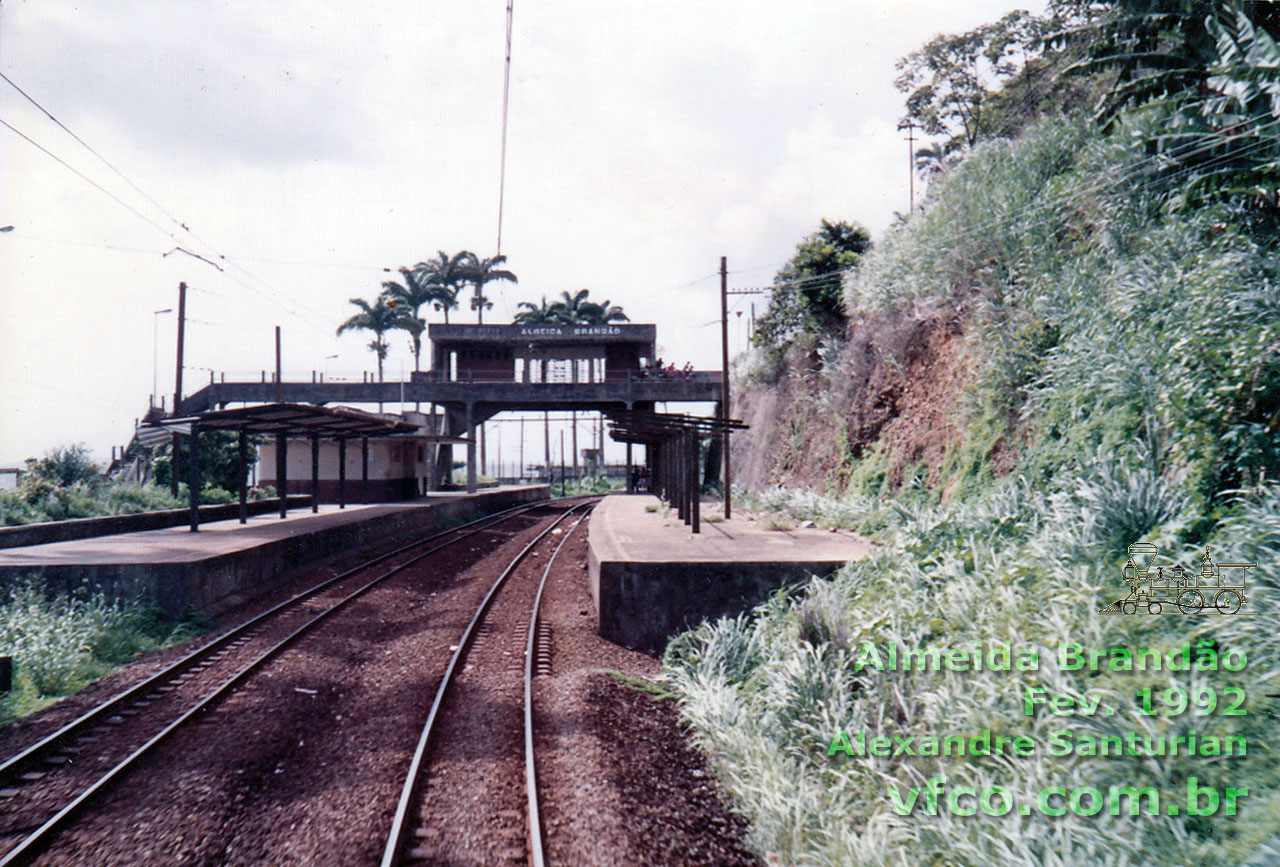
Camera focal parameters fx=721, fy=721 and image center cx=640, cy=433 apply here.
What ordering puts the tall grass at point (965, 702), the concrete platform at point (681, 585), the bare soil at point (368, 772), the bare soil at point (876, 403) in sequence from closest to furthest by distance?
the tall grass at point (965, 702) < the bare soil at point (368, 772) < the concrete platform at point (681, 585) < the bare soil at point (876, 403)

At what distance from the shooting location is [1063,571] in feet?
18.1

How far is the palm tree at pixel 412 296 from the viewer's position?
4556 cm

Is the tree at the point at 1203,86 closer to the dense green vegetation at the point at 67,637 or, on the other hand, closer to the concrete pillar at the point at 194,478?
the dense green vegetation at the point at 67,637

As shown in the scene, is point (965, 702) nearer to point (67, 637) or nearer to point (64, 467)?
point (67, 637)

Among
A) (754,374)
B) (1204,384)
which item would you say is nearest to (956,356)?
(1204,384)

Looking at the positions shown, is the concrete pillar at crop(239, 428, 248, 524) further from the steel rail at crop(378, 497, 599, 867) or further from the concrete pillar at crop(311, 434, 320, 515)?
the steel rail at crop(378, 497, 599, 867)

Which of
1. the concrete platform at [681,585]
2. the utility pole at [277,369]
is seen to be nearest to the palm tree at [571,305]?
the utility pole at [277,369]

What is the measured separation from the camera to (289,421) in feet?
57.5

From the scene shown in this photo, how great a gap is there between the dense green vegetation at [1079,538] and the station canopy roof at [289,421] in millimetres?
11279

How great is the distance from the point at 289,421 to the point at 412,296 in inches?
1201

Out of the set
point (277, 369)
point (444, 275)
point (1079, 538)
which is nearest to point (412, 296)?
point (444, 275)

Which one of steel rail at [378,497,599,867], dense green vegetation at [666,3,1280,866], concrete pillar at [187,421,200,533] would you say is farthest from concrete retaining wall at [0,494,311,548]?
dense green vegetation at [666,3,1280,866]

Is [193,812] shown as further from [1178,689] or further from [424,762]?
[1178,689]

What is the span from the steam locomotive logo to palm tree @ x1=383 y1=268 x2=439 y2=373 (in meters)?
44.5
